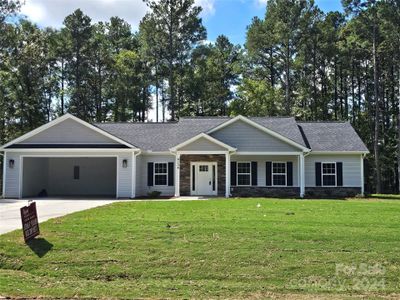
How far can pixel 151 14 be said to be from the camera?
43906 mm

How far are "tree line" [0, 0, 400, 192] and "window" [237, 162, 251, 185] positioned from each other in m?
16.7

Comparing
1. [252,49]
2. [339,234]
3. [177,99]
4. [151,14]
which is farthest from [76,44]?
[339,234]

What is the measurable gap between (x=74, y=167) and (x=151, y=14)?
19.5 m

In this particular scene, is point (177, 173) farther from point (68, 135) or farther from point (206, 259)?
point (206, 259)

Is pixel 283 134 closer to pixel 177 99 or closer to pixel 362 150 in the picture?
pixel 362 150

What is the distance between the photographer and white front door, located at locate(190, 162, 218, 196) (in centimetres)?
2698

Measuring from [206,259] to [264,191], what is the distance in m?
17.9

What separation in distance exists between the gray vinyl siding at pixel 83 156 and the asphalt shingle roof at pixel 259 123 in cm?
210

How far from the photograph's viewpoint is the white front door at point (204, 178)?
2698 centimetres

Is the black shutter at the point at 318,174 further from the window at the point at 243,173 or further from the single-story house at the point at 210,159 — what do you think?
the window at the point at 243,173

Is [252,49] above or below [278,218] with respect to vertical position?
above

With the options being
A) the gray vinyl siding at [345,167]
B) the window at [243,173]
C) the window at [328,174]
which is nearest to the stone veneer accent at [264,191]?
the window at [243,173]

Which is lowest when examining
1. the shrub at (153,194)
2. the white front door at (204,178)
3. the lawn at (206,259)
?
the lawn at (206,259)

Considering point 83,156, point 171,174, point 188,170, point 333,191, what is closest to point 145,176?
point 171,174
